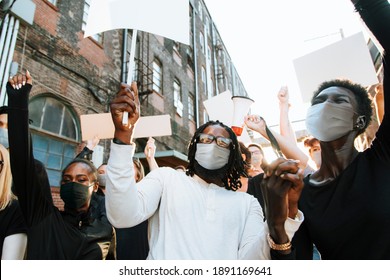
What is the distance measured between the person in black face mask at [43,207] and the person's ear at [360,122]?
1.84 metres

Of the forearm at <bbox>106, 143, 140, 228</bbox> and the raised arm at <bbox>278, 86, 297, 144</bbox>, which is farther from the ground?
the raised arm at <bbox>278, 86, 297, 144</bbox>

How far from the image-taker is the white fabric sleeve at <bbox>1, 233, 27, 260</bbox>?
1725 millimetres

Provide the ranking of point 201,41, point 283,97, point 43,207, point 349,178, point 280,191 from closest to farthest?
point 280,191
point 349,178
point 43,207
point 283,97
point 201,41

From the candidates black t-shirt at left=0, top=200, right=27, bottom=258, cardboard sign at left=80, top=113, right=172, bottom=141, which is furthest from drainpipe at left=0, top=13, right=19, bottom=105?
black t-shirt at left=0, top=200, right=27, bottom=258

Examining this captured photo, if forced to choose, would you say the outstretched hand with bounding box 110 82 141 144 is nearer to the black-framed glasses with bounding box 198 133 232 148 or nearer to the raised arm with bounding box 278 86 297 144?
the black-framed glasses with bounding box 198 133 232 148

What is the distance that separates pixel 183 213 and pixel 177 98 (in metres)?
12.2

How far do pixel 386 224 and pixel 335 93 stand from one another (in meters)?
0.70

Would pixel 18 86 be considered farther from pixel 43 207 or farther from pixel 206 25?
pixel 206 25

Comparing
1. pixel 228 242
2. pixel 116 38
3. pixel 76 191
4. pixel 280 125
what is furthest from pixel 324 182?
pixel 116 38

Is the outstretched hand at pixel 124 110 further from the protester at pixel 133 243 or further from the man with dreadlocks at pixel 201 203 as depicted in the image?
the protester at pixel 133 243

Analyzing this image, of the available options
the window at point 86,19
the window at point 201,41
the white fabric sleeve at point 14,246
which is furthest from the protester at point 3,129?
the window at point 201,41

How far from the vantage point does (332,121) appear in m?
1.40

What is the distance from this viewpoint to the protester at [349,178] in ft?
3.74

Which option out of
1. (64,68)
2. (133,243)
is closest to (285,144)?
(133,243)
